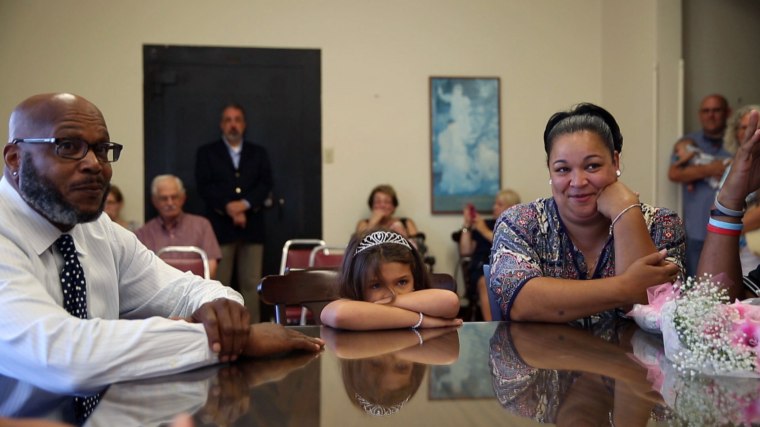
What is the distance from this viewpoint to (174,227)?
5.71 m

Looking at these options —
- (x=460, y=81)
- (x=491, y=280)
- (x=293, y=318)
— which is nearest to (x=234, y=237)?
(x=293, y=318)

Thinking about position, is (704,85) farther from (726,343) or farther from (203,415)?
(203,415)

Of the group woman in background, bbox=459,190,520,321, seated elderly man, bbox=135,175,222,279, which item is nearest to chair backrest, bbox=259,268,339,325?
seated elderly man, bbox=135,175,222,279

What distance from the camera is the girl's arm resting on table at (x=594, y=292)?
1.68 metres

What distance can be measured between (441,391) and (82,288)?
2.74ft

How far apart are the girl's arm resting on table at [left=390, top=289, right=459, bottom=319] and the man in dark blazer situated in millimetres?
4633

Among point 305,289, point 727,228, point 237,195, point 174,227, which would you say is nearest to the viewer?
point 727,228

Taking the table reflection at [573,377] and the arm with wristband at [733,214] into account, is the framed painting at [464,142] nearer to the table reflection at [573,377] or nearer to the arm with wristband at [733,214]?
the arm with wristband at [733,214]

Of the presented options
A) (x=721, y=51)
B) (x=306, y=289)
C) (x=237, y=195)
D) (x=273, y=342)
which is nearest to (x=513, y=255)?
(x=306, y=289)

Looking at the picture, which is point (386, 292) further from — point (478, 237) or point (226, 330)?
point (478, 237)

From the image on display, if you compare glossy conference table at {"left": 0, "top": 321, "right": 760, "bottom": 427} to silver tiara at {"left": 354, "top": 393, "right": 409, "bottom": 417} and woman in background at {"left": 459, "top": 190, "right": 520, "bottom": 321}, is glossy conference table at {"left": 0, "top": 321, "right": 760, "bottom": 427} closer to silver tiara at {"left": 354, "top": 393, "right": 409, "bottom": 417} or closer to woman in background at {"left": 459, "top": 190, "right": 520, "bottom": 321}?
silver tiara at {"left": 354, "top": 393, "right": 409, "bottom": 417}

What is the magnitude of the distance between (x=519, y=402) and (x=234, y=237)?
5515 millimetres

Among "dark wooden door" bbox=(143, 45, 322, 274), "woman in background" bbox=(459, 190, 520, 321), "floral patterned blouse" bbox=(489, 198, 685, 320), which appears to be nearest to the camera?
"floral patterned blouse" bbox=(489, 198, 685, 320)

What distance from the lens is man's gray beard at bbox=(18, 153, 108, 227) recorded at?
1.49 m
